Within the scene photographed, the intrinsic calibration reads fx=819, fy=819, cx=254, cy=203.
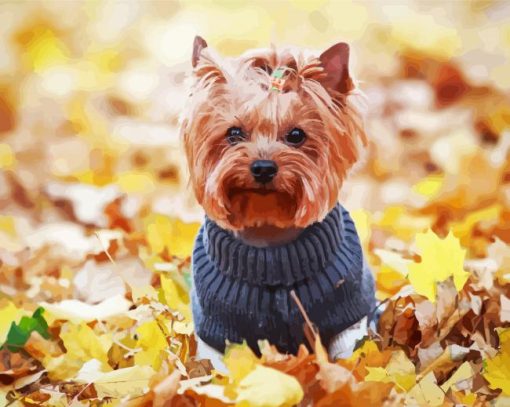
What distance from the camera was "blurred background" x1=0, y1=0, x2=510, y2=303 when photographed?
2.10 metres

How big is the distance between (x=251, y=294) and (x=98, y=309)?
18.1 inches

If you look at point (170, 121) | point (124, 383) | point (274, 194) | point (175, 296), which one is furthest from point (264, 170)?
point (170, 121)

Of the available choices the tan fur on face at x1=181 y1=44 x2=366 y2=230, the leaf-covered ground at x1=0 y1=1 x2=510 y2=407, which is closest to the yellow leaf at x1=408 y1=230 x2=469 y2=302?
the leaf-covered ground at x1=0 y1=1 x2=510 y2=407

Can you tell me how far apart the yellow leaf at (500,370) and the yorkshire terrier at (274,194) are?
0.71 feet

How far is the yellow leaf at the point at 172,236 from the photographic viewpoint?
75.0 inches

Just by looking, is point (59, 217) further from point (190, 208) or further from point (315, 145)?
point (315, 145)

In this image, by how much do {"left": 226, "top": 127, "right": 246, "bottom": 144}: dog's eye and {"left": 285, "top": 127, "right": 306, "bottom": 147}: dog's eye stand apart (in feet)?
0.22

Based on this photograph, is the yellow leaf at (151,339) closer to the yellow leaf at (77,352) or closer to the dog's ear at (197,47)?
the yellow leaf at (77,352)

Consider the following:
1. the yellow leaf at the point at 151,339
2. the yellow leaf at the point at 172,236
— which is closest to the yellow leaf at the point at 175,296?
the yellow leaf at the point at 151,339

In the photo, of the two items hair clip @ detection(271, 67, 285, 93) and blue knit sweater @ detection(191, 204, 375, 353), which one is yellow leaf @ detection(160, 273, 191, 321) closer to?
blue knit sweater @ detection(191, 204, 375, 353)

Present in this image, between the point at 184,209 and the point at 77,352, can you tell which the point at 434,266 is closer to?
the point at 77,352

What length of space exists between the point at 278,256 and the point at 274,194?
4.8 inches

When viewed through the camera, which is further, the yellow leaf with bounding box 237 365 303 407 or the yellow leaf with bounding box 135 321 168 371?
the yellow leaf with bounding box 135 321 168 371

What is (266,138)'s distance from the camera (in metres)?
1.22
